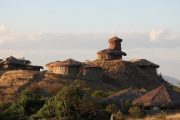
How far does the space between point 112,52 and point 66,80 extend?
12.7 m

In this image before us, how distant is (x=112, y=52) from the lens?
60.7m

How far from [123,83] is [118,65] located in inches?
124

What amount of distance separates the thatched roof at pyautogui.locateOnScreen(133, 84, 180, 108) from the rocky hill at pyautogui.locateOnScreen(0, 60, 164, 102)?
34.7 feet

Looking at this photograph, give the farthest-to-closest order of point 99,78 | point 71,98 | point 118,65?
point 118,65 → point 99,78 → point 71,98

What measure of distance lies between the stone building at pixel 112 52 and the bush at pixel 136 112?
2695 centimetres

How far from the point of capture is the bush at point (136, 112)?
32.6m

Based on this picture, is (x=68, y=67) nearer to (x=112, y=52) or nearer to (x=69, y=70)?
(x=69, y=70)

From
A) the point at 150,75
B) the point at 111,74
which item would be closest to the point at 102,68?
the point at 111,74

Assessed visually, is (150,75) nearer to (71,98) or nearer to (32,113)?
(32,113)

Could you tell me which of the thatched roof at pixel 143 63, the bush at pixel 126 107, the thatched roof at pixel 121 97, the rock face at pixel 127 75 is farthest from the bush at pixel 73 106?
the thatched roof at pixel 143 63

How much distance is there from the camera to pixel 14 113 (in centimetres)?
3462

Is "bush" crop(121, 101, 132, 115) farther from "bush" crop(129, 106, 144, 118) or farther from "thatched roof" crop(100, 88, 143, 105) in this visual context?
"bush" crop(129, 106, 144, 118)

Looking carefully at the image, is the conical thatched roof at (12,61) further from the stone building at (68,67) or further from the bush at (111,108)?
the bush at (111,108)

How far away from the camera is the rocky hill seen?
4556 centimetres
